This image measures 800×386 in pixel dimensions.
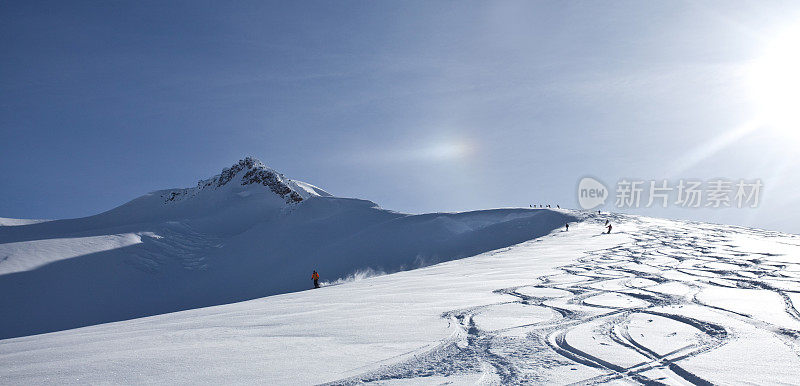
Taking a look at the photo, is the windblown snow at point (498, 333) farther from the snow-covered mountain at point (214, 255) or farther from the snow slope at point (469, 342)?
the snow-covered mountain at point (214, 255)

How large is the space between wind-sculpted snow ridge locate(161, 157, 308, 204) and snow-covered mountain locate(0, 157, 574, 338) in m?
17.4

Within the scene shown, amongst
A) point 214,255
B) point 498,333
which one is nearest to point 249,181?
point 214,255

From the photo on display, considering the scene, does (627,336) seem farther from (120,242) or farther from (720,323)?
(120,242)

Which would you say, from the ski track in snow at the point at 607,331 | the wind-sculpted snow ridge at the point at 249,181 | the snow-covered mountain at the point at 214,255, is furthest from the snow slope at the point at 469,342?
the wind-sculpted snow ridge at the point at 249,181

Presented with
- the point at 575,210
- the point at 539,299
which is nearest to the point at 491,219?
the point at 575,210

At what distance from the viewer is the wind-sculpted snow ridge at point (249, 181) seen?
6994 centimetres

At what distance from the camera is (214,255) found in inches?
1646

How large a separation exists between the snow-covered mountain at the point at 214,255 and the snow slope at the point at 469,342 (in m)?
21.0

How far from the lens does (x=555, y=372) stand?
328 centimetres

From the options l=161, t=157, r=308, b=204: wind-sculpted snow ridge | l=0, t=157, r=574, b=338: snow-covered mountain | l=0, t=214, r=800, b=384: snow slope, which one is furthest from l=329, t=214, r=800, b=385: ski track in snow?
l=161, t=157, r=308, b=204: wind-sculpted snow ridge

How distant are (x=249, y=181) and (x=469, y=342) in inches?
3066

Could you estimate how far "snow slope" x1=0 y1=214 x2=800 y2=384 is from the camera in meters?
3.31

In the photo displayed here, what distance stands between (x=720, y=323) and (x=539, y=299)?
7.82ft

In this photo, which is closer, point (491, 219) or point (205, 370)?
point (205, 370)
